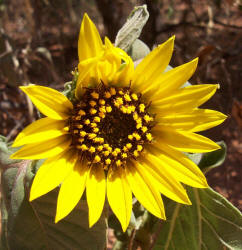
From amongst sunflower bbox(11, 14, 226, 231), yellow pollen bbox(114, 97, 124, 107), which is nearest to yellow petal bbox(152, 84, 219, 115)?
sunflower bbox(11, 14, 226, 231)

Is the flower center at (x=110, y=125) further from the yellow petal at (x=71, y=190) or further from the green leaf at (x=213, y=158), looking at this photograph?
the green leaf at (x=213, y=158)

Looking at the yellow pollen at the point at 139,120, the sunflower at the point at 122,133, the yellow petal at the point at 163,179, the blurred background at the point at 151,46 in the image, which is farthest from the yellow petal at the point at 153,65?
the blurred background at the point at 151,46

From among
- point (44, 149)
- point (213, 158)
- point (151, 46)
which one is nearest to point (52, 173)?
point (44, 149)

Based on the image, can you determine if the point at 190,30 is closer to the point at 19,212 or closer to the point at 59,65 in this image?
the point at 59,65

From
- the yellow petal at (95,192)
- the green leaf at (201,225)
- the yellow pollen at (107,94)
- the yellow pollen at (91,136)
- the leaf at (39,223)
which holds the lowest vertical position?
the green leaf at (201,225)

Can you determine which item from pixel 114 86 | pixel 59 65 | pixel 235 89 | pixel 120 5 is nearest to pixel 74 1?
pixel 59 65

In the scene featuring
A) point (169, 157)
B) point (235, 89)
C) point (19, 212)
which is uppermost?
point (169, 157)
